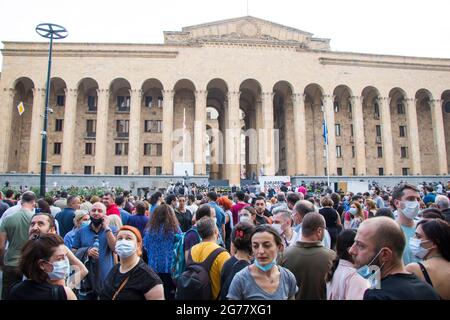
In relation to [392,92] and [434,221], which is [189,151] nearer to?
[392,92]

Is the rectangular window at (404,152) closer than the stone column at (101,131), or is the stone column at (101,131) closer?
the stone column at (101,131)

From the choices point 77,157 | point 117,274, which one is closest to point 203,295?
point 117,274

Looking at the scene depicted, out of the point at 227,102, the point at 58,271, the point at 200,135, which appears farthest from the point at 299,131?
the point at 58,271

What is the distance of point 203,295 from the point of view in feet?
10.9

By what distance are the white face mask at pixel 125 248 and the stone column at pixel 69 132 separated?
34088 millimetres

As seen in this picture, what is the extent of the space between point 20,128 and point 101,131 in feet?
34.3

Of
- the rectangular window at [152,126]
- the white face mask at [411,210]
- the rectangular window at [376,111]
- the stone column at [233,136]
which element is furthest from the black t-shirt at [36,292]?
the rectangular window at [376,111]

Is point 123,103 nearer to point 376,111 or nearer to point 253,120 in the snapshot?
point 253,120

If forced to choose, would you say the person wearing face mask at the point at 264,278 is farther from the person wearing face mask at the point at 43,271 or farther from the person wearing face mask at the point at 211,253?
the person wearing face mask at the point at 43,271

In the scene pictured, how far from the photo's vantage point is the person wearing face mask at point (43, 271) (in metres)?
2.66

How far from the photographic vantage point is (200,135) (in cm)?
3512

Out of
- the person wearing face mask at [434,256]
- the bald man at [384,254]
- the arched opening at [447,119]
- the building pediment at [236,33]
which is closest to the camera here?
the bald man at [384,254]

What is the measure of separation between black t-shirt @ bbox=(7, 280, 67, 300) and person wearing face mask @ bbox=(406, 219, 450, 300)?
10.4ft

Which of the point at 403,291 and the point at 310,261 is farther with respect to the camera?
the point at 310,261
